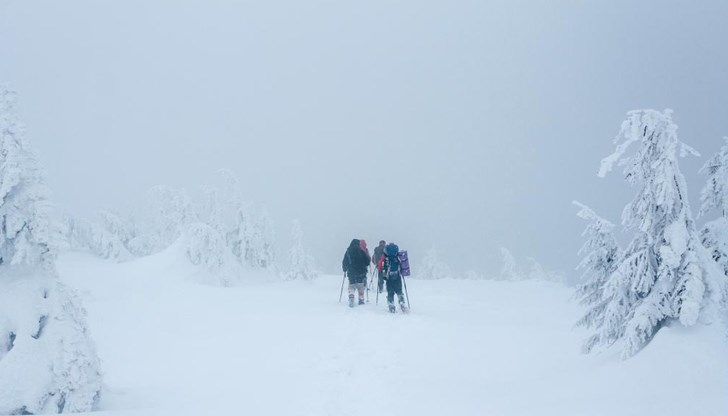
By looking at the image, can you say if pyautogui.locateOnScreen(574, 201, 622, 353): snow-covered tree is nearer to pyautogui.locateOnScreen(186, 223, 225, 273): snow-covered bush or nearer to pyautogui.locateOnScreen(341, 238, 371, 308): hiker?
pyautogui.locateOnScreen(341, 238, 371, 308): hiker

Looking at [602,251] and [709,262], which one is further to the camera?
[602,251]

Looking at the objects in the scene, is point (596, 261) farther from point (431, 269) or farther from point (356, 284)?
point (431, 269)

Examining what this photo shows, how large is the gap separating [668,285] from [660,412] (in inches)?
95.7

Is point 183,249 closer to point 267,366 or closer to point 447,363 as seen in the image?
point 267,366

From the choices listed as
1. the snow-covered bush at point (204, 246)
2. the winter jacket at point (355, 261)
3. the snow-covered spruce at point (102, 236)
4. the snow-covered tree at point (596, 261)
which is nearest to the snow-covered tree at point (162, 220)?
the snow-covered spruce at point (102, 236)

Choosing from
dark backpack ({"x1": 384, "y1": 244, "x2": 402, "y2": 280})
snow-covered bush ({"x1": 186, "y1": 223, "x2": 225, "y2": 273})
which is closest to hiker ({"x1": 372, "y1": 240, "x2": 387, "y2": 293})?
dark backpack ({"x1": 384, "y1": 244, "x2": 402, "y2": 280})

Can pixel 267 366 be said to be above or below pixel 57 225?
below

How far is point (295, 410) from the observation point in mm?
7910

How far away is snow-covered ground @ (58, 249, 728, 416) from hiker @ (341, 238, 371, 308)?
85 cm

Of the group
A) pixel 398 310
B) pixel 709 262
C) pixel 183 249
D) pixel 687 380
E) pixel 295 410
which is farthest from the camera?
pixel 183 249

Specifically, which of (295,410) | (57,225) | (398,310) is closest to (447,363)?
(295,410)

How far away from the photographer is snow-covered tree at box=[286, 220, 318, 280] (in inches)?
1391

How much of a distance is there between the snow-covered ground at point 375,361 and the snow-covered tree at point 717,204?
388cm

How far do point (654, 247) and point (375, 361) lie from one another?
20.7 feet
